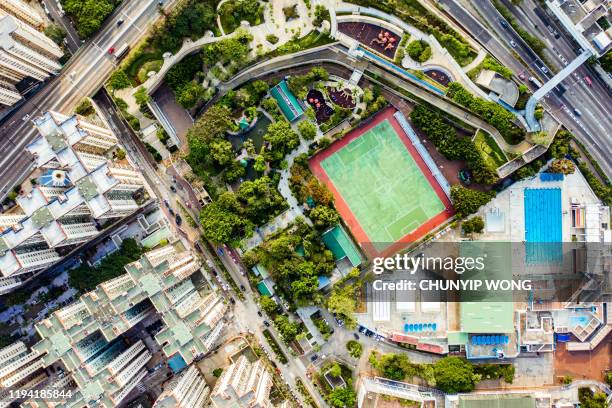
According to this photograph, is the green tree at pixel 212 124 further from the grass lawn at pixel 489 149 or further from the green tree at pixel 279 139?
the grass lawn at pixel 489 149

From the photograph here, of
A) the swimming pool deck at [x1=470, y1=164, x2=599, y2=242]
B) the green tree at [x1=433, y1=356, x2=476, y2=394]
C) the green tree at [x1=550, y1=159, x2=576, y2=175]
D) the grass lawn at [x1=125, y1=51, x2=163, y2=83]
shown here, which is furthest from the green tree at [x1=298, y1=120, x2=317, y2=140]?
the green tree at [x1=433, y1=356, x2=476, y2=394]

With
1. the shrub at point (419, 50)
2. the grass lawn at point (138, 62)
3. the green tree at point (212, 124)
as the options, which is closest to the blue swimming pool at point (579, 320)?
the shrub at point (419, 50)

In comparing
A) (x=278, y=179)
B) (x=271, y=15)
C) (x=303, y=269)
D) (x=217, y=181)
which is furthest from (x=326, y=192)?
(x=271, y=15)

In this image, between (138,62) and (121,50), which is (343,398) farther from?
(121,50)

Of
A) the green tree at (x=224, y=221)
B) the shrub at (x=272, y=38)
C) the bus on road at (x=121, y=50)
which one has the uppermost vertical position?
the bus on road at (x=121, y=50)

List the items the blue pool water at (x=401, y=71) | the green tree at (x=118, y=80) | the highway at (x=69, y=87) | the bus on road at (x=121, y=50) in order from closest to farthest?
the green tree at (x=118, y=80), the blue pool water at (x=401, y=71), the bus on road at (x=121, y=50), the highway at (x=69, y=87)

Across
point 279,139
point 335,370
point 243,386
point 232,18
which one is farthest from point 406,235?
point 232,18
